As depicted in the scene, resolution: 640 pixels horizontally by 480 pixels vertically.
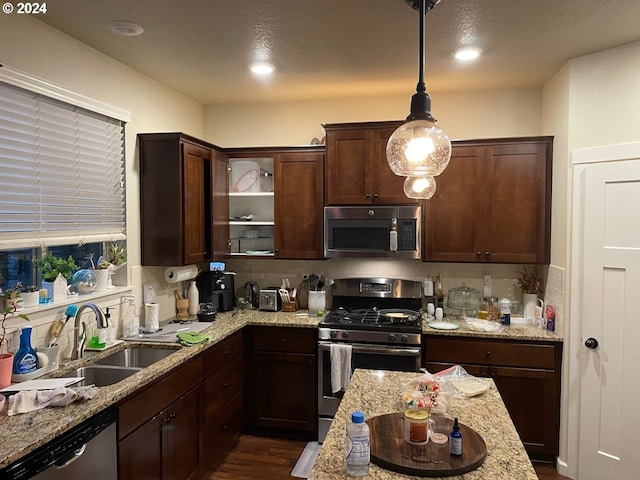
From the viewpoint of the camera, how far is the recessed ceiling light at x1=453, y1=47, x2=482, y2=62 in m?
2.89

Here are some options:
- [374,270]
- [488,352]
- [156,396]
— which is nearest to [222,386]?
[156,396]

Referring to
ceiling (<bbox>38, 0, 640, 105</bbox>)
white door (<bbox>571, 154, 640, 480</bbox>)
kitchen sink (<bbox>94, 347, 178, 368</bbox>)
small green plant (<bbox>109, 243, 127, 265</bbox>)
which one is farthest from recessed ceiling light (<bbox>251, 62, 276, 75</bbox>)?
white door (<bbox>571, 154, 640, 480</bbox>)

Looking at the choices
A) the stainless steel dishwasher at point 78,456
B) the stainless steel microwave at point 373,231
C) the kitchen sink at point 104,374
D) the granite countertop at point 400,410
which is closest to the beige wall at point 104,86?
the kitchen sink at point 104,374

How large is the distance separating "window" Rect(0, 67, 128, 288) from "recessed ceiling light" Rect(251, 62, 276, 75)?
1017mm

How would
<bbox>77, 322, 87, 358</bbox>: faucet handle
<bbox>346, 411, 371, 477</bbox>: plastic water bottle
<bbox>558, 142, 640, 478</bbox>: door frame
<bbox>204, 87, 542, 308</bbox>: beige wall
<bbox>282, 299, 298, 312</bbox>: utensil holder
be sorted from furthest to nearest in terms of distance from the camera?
1. <bbox>282, 299, 298, 312</bbox>: utensil holder
2. <bbox>204, 87, 542, 308</bbox>: beige wall
3. <bbox>558, 142, 640, 478</bbox>: door frame
4. <bbox>77, 322, 87, 358</bbox>: faucet handle
5. <bbox>346, 411, 371, 477</bbox>: plastic water bottle

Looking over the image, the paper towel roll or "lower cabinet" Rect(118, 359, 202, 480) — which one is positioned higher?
the paper towel roll

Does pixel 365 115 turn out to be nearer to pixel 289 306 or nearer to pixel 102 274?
pixel 289 306

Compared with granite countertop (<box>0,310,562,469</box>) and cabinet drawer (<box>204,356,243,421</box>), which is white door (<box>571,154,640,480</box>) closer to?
granite countertop (<box>0,310,562,469</box>)

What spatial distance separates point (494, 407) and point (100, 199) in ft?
8.69

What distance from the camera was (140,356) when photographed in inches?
116

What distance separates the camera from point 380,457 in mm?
1519

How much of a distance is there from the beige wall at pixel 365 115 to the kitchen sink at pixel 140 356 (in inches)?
84.9

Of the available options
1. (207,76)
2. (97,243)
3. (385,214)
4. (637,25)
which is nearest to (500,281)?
(385,214)

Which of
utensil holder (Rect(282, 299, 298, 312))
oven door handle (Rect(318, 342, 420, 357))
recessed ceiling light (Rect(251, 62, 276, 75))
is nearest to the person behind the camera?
recessed ceiling light (Rect(251, 62, 276, 75))
